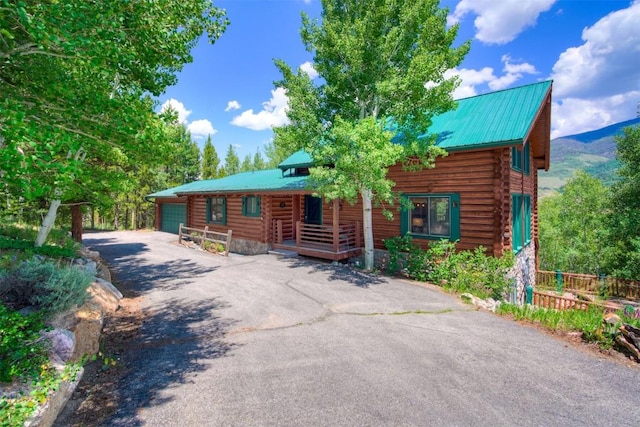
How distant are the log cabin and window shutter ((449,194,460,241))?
0.03 meters

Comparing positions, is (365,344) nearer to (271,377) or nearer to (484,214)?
(271,377)

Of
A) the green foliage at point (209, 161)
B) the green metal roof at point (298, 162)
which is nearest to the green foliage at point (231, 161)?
the green foliage at point (209, 161)

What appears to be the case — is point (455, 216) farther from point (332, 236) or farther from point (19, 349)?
point (19, 349)

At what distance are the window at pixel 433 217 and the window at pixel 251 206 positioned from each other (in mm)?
7443

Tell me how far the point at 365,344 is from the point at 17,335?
4748mm

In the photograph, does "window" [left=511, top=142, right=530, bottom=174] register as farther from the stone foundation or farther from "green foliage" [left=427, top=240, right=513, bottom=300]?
"green foliage" [left=427, top=240, right=513, bottom=300]

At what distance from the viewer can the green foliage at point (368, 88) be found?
9.14m

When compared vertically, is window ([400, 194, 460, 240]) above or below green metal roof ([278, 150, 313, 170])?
below

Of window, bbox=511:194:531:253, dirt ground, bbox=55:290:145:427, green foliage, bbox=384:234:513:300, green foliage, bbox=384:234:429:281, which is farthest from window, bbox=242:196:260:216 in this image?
window, bbox=511:194:531:253

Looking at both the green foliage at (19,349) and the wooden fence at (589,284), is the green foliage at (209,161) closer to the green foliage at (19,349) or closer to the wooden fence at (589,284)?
the wooden fence at (589,284)

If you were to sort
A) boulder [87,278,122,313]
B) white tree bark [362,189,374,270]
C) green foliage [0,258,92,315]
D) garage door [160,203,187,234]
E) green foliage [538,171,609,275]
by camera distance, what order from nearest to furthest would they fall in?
green foliage [0,258,92,315], boulder [87,278,122,313], white tree bark [362,189,374,270], garage door [160,203,187,234], green foliage [538,171,609,275]

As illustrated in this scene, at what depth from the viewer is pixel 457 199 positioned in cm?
1041

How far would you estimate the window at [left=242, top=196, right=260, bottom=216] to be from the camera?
1566cm

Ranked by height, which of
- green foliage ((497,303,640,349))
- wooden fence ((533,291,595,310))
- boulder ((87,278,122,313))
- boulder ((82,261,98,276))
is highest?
boulder ((82,261,98,276))
